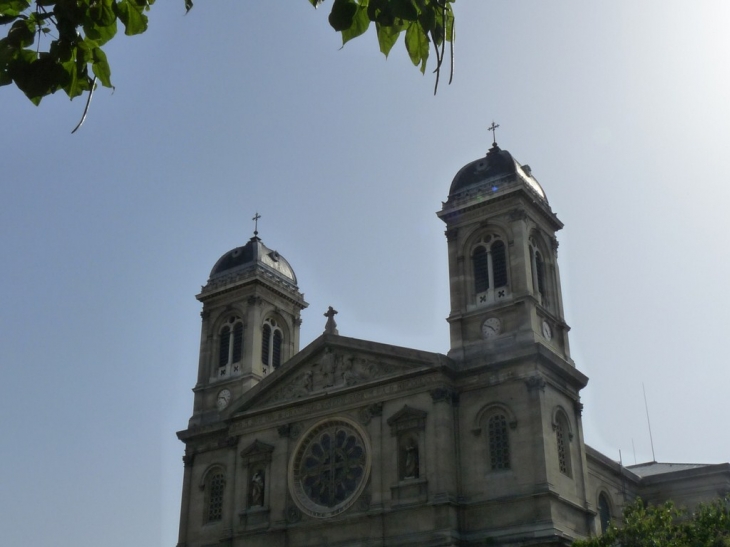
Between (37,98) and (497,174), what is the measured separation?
33875mm

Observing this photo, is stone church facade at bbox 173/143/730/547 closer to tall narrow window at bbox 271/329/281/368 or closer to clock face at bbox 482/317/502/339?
clock face at bbox 482/317/502/339

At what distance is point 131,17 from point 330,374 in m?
32.9

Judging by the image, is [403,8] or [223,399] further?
[223,399]

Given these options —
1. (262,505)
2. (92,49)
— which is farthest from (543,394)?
(92,49)

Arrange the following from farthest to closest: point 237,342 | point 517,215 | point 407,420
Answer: point 237,342 < point 517,215 < point 407,420

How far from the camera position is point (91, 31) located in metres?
4.56

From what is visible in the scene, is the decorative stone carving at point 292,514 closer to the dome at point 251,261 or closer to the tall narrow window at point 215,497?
the tall narrow window at point 215,497

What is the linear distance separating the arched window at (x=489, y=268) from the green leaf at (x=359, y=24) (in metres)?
31.4

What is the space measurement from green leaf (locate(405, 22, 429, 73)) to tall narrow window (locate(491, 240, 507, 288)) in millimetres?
31648

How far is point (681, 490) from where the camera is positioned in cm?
4522

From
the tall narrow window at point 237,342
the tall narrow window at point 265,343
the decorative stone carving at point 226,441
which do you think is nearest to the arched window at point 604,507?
the decorative stone carving at point 226,441

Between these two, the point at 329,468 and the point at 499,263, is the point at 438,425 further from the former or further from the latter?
the point at 499,263

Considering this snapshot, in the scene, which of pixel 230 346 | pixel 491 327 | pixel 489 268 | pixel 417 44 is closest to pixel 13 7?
pixel 417 44

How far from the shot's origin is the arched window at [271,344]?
140ft
